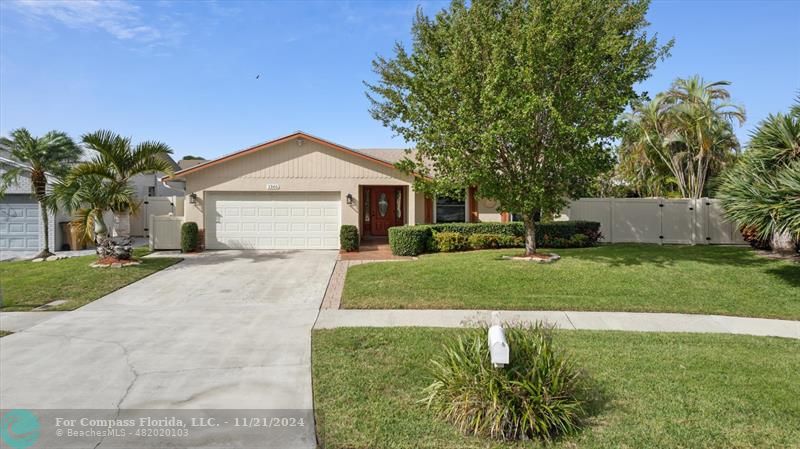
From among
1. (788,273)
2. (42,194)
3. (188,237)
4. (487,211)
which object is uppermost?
(42,194)

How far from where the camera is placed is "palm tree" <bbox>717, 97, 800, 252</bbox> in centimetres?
856

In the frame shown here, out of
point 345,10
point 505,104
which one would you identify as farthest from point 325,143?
point 505,104

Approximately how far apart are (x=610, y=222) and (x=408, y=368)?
46.0 feet

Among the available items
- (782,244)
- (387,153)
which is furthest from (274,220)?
(782,244)

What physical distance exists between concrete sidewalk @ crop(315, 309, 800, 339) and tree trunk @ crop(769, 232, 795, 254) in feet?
19.7

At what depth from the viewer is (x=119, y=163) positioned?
12.8 m

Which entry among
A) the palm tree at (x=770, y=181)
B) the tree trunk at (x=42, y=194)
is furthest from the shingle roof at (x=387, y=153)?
the palm tree at (x=770, y=181)

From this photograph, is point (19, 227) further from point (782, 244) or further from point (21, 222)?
point (782, 244)

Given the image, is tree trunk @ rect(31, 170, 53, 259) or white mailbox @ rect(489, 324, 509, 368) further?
tree trunk @ rect(31, 170, 53, 259)

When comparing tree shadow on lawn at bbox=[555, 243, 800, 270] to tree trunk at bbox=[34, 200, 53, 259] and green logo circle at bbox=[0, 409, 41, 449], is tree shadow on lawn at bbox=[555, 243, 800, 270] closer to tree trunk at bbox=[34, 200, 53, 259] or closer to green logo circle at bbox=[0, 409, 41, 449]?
green logo circle at bbox=[0, 409, 41, 449]

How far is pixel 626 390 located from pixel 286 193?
13.8 meters

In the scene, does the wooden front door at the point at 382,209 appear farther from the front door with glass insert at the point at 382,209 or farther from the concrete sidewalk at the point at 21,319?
the concrete sidewalk at the point at 21,319

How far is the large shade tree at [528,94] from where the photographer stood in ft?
33.7

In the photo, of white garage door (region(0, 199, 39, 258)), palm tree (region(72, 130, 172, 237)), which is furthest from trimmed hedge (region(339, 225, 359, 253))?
white garage door (region(0, 199, 39, 258))
